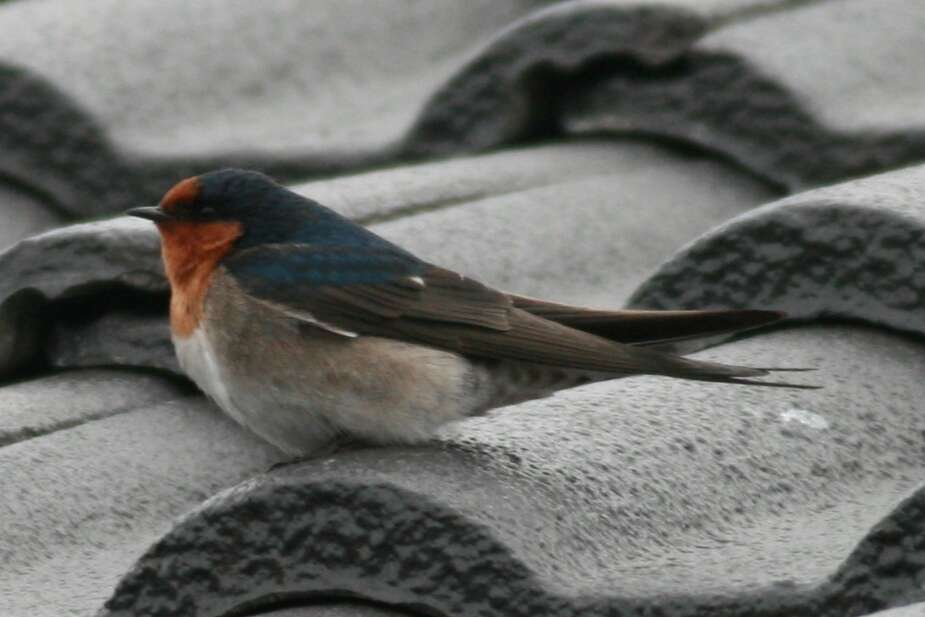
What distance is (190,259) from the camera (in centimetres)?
241

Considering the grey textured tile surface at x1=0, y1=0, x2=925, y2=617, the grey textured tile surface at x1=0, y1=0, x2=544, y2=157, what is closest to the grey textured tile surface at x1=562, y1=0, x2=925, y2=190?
the grey textured tile surface at x1=0, y1=0, x2=925, y2=617

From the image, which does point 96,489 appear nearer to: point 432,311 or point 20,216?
point 432,311

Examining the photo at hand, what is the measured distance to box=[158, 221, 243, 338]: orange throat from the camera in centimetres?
235

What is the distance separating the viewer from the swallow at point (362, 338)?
7.27ft

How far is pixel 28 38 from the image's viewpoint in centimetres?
325

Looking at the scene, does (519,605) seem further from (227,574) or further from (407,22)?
(407,22)

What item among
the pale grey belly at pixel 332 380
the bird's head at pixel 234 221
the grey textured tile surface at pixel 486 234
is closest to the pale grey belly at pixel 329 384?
the pale grey belly at pixel 332 380

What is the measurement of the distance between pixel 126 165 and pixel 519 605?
1.68 m

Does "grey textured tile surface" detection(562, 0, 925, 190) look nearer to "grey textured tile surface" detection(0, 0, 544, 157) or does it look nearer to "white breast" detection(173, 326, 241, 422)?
"grey textured tile surface" detection(0, 0, 544, 157)

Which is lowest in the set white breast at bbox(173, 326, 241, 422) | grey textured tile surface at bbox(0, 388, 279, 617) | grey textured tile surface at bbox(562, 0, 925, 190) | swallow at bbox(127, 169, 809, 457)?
grey textured tile surface at bbox(0, 388, 279, 617)

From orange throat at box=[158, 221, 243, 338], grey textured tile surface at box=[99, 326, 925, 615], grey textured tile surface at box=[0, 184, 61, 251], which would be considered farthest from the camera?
grey textured tile surface at box=[0, 184, 61, 251]

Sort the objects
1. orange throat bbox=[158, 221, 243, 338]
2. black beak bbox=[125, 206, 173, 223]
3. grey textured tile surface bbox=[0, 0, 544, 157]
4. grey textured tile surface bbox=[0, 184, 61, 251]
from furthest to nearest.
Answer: grey textured tile surface bbox=[0, 0, 544, 157] < grey textured tile surface bbox=[0, 184, 61, 251] < black beak bbox=[125, 206, 173, 223] < orange throat bbox=[158, 221, 243, 338]

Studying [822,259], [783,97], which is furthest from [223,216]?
[783,97]

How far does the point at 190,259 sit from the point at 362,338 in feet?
0.87
